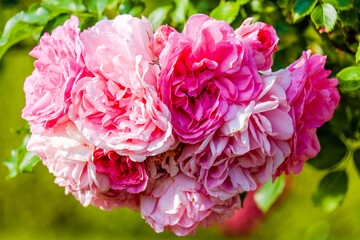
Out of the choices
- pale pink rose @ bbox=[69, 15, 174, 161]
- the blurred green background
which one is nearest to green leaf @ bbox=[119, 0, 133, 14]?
pale pink rose @ bbox=[69, 15, 174, 161]

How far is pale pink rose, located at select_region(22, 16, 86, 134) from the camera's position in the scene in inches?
22.6

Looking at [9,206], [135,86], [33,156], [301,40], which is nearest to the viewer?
[135,86]

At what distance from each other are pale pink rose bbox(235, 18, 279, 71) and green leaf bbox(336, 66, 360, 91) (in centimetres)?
12

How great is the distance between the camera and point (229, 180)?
0.61 meters

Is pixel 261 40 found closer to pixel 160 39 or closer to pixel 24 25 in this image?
pixel 160 39

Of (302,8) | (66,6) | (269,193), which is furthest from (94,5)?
(269,193)

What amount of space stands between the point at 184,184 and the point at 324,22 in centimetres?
26

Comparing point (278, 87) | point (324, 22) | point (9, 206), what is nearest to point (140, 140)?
point (278, 87)

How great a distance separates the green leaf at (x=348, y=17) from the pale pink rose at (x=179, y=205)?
0.26m

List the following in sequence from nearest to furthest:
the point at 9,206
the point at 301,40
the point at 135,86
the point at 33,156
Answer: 1. the point at 135,86
2. the point at 33,156
3. the point at 301,40
4. the point at 9,206

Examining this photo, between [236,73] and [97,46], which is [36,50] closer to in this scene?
[97,46]

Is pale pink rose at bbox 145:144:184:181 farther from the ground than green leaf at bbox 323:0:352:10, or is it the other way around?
green leaf at bbox 323:0:352:10

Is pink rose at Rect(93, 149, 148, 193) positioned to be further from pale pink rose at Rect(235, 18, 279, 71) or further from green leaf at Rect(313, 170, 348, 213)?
green leaf at Rect(313, 170, 348, 213)

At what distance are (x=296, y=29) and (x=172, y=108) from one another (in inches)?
18.6
